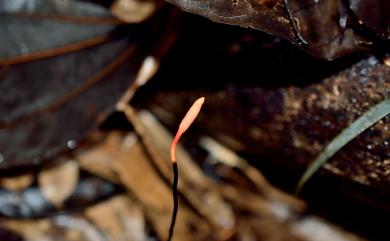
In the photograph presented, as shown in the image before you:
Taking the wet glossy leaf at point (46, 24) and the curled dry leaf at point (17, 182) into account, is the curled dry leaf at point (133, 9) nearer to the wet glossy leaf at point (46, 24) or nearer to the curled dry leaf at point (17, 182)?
the wet glossy leaf at point (46, 24)

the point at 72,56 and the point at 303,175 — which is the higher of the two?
the point at 72,56

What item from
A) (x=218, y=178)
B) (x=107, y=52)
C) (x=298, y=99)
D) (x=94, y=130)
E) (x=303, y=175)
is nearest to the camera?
(x=298, y=99)

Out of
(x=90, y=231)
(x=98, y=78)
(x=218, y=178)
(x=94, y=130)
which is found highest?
(x=98, y=78)

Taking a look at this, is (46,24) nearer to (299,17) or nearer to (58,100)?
(58,100)

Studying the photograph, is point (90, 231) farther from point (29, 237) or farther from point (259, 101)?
point (259, 101)

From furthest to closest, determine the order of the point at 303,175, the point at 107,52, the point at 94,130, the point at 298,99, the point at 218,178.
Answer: the point at 218,178 → the point at 94,130 → the point at 107,52 → the point at 303,175 → the point at 298,99

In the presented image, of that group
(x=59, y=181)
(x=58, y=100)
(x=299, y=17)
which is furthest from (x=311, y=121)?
(x=59, y=181)

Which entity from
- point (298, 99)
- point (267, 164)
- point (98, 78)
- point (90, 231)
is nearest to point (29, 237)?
point (90, 231)
